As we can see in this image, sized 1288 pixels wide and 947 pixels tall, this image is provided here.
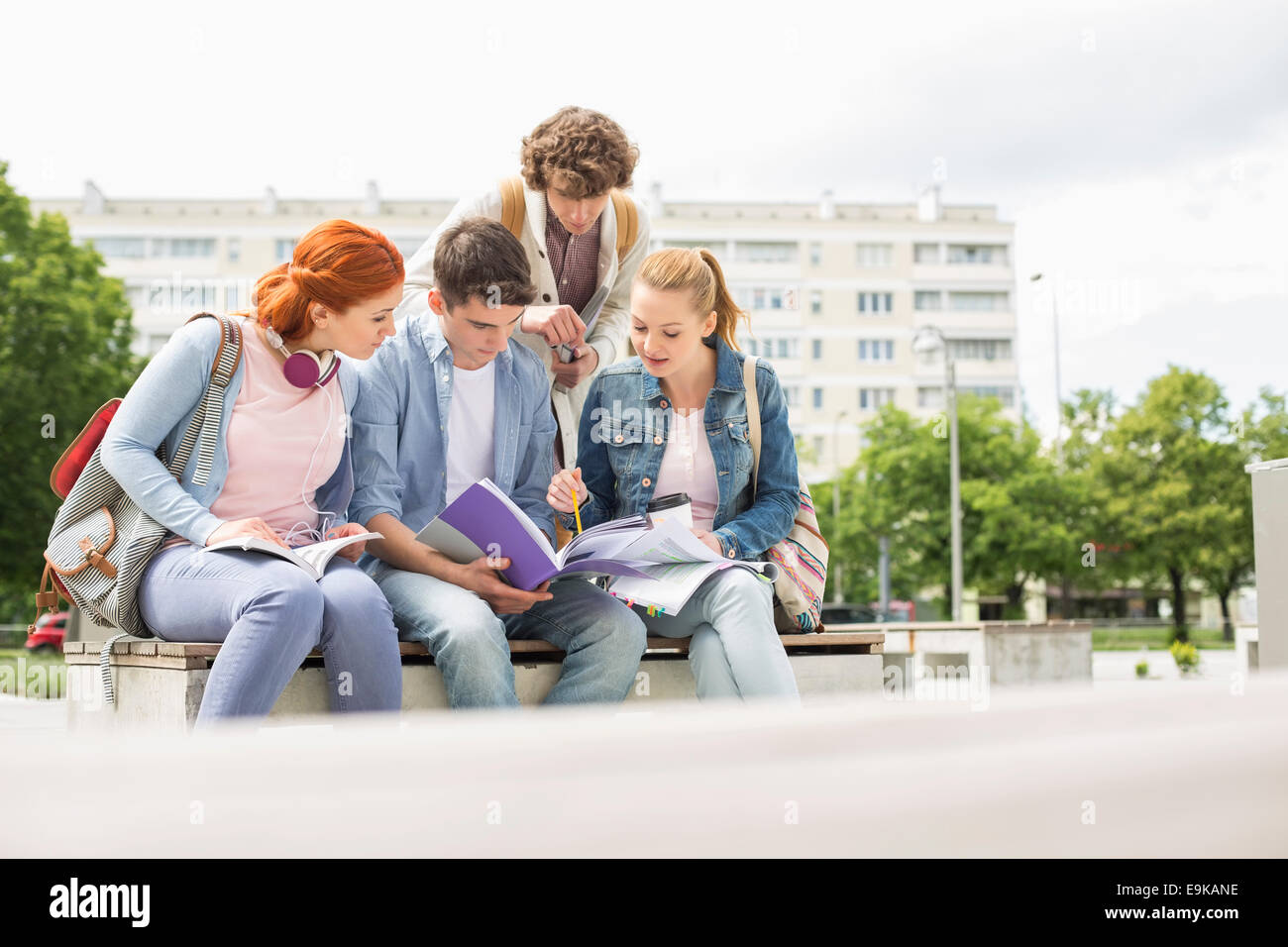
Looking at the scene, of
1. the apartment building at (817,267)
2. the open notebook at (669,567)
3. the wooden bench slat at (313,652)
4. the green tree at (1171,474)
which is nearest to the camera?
the wooden bench slat at (313,652)

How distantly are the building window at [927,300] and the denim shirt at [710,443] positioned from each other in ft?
184

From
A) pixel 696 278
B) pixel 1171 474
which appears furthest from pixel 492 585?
pixel 1171 474

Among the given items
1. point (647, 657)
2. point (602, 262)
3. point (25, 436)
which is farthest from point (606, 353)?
point (25, 436)

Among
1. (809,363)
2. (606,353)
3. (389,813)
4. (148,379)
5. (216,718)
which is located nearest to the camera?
(389,813)

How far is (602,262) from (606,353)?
1.11 feet

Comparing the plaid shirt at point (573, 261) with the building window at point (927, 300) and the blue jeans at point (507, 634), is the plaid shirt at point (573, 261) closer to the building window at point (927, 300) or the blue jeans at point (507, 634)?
the blue jeans at point (507, 634)

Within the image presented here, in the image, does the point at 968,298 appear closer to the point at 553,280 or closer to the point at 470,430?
the point at 553,280

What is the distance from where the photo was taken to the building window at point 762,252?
186 ft

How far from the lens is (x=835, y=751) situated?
0.59m

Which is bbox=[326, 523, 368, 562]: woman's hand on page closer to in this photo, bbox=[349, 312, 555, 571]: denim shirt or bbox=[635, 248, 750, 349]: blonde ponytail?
bbox=[349, 312, 555, 571]: denim shirt

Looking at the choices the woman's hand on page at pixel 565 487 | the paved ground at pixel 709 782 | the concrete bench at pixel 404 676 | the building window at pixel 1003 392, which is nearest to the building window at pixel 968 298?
the building window at pixel 1003 392

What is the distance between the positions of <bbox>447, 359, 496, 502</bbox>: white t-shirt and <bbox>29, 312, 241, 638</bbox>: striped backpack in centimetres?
60

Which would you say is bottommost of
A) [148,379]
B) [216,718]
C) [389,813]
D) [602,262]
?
[216,718]

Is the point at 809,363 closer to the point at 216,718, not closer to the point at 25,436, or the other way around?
the point at 25,436
